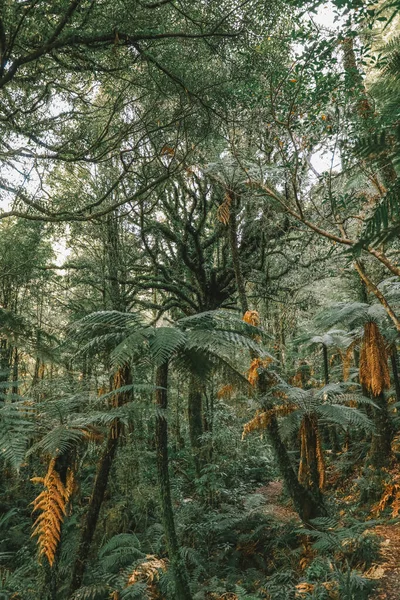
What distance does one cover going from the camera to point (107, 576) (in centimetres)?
492

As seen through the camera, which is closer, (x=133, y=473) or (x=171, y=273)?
(x=133, y=473)

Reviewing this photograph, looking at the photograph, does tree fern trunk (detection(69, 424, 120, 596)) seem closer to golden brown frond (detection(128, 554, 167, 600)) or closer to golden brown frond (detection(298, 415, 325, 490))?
golden brown frond (detection(128, 554, 167, 600))

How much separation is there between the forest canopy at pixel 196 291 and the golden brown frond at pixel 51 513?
17mm

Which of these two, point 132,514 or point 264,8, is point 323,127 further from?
point 132,514

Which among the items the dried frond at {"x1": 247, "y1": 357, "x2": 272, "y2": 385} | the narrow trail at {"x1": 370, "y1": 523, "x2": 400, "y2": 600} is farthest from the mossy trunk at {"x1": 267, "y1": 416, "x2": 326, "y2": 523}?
the narrow trail at {"x1": 370, "y1": 523, "x2": 400, "y2": 600}

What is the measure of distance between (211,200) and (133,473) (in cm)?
662

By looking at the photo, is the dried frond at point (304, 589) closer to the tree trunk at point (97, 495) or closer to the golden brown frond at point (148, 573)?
the golden brown frond at point (148, 573)

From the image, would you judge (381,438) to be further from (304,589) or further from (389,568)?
(304,589)

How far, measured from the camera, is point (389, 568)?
4.64 meters

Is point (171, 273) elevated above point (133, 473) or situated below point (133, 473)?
above

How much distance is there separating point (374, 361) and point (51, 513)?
6.12 metres

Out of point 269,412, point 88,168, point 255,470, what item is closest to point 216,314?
point 269,412

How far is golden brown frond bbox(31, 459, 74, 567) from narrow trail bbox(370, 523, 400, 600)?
3.61 metres

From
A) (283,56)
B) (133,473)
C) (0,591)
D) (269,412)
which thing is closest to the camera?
(0,591)
